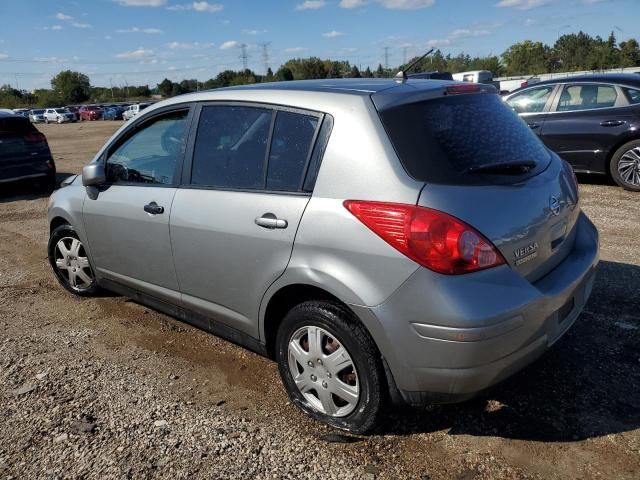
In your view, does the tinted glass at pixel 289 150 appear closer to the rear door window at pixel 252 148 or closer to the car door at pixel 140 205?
→ the rear door window at pixel 252 148

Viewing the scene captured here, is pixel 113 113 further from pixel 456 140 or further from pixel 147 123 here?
pixel 456 140

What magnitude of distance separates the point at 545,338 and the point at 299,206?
1.35 m

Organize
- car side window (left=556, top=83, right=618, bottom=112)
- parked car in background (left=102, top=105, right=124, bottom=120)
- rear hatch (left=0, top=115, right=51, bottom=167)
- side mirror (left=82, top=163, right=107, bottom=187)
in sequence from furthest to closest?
1. parked car in background (left=102, top=105, right=124, bottom=120)
2. rear hatch (left=0, top=115, right=51, bottom=167)
3. car side window (left=556, top=83, right=618, bottom=112)
4. side mirror (left=82, top=163, right=107, bottom=187)

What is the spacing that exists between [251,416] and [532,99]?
7.94 metres

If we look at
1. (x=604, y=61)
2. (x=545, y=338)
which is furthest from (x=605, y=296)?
(x=604, y=61)

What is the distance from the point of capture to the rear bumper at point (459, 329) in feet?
7.52

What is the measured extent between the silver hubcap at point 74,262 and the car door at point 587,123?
7001 millimetres

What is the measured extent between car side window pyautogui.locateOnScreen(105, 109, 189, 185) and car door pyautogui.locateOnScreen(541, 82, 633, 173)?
21.9ft

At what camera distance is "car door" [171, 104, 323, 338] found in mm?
2838

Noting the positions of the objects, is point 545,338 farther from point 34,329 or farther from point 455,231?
point 34,329

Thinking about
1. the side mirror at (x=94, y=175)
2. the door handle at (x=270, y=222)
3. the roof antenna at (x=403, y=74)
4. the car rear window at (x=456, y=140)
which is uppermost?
the roof antenna at (x=403, y=74)

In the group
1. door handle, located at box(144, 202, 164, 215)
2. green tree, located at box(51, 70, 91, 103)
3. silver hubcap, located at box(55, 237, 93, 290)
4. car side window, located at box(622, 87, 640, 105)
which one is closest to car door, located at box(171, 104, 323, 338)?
door handle, located at box(144, 202, 164, 215)


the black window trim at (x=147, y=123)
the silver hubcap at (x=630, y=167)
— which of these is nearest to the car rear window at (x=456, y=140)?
the black window trim at (x=147, y=123)

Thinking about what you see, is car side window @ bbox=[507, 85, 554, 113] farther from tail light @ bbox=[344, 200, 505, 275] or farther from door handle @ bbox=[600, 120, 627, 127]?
tail light @ bbox=[344, 200, 505, 275]
